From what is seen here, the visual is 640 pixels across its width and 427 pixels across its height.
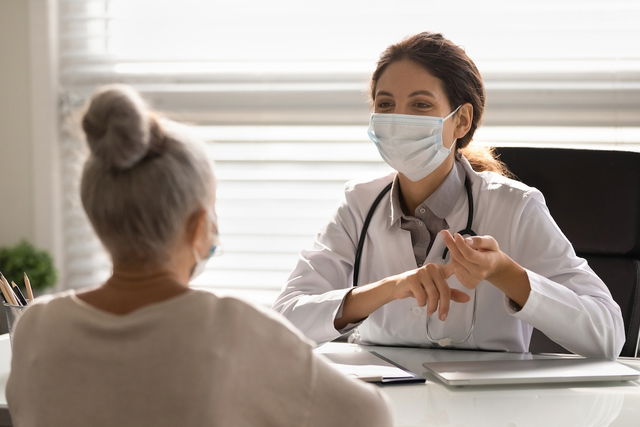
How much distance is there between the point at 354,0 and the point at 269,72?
0.43m

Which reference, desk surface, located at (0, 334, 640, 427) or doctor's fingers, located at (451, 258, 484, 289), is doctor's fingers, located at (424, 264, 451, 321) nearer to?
doctor's fingers, located at (451, 258, 484, 289)

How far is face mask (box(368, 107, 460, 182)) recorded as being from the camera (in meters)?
2.03

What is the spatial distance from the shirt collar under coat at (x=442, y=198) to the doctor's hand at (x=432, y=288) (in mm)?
321

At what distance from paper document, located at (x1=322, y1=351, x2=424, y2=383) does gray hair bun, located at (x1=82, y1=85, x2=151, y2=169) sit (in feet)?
1.96

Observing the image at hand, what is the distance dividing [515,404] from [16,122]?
9.09ft

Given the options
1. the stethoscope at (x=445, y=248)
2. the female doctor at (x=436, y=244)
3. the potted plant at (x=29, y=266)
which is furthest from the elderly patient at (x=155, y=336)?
the potted plant at (x=29, y=266)

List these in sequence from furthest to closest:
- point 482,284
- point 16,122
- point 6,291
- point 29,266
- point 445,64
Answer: point 16,122 < point 29,266 < point 445,64 < point 482,284 < point 6,291

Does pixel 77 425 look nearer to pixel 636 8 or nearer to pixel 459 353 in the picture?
pixel 459 353

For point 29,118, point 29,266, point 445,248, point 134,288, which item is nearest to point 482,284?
point 445,248

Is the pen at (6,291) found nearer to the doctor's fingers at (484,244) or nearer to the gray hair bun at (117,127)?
the gray hair bun at (117,127)

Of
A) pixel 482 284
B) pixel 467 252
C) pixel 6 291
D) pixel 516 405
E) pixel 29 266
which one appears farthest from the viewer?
pixel 29 266

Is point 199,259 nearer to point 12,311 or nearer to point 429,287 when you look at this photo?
point 12,311

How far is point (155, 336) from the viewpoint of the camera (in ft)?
3.06

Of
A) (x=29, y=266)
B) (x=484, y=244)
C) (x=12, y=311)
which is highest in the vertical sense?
(x=484, y=244)
